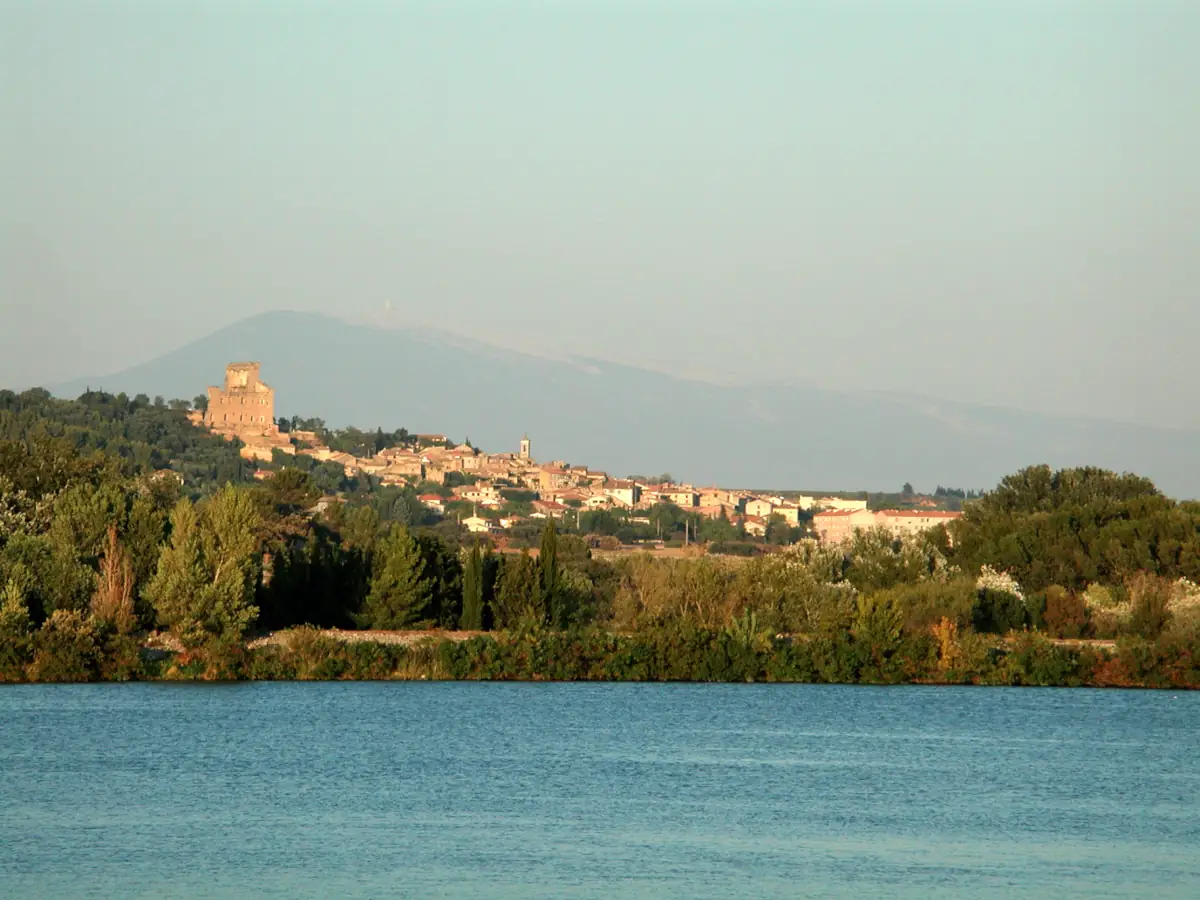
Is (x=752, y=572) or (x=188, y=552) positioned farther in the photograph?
(x=752, y=572)

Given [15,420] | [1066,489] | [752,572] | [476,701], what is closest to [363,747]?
[476,701]

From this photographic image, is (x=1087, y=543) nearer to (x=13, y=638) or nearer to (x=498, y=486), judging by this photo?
(x=13, y=638)

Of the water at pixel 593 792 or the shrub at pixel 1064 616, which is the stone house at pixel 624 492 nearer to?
the shrub at pixel 1064 616

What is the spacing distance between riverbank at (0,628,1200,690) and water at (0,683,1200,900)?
0.64m

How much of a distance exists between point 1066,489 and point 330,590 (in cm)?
3308

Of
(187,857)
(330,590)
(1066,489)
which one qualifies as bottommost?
(187,857)

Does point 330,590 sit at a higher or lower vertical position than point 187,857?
higher

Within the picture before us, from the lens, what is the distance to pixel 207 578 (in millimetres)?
43344

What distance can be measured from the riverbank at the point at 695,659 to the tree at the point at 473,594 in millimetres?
3383

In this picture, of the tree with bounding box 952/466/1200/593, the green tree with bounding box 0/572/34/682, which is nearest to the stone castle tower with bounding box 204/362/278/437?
the tree with bounding box 952/466/1200/593

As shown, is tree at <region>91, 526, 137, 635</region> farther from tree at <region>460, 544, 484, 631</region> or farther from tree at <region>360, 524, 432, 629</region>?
tree at <region>460, 544, 484, 631</region>

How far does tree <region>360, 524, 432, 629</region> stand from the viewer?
46438 mm

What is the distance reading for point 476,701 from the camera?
→ 3941 centimetres

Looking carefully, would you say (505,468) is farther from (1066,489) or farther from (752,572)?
(752,572)
